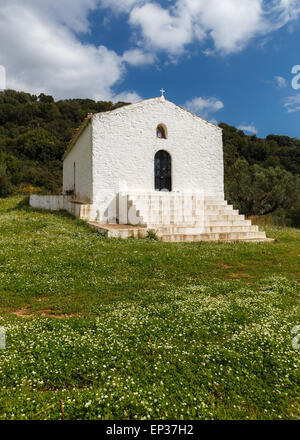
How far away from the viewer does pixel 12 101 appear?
5478 centimetres

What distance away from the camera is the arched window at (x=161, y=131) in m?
16.0

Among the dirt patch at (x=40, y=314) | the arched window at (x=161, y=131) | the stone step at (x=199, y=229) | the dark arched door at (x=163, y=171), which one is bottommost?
the dirt patch at (x=40, y=314)

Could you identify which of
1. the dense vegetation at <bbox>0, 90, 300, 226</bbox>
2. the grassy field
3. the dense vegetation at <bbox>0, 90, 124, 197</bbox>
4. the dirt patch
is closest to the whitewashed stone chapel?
the grassy field

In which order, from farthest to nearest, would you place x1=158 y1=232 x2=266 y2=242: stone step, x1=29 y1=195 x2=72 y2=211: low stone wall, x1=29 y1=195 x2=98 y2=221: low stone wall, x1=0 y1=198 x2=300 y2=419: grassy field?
x1=29 y1=195 x2=72 y2=211: low stone wall, x1=29 y1=195 x2=98 y2=221: low stone wall, x1=158 y1=232 x2=266 y2=242: stone step, x1=0 y1=198 x2=300 y2=419: grassy field

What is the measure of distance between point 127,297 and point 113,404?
2.84m

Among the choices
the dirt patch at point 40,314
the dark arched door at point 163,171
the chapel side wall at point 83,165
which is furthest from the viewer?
the dark arched door at point 163,171

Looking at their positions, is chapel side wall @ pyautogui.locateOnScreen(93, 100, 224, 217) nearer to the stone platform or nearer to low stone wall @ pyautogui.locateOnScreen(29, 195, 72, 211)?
the stone platform

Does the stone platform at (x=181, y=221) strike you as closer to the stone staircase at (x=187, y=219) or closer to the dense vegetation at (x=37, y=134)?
the stone staircase at (x=187, y=219)

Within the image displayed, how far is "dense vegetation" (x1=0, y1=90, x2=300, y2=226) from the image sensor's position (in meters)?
27.9

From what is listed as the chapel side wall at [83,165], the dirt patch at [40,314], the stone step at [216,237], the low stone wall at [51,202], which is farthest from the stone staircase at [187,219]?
the dirt patch at [40,314]

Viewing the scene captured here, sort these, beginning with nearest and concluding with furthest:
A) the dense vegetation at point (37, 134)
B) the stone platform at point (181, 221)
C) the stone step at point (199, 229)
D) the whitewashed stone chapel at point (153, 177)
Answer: the stone platform at point (181, 221) < the stone step at point (199, 229) < the whitewashed stone chapel at point (153, 177) < the dense vegetation at point (37, 134)

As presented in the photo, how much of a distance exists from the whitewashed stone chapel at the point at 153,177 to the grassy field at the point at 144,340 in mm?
4375

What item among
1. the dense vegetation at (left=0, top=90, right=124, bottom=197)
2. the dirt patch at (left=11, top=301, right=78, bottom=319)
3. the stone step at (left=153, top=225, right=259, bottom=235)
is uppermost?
the dense vegetation at (left=0, top=90, right=124, bottom=197)
